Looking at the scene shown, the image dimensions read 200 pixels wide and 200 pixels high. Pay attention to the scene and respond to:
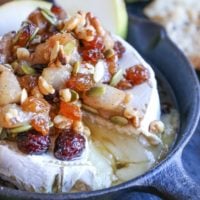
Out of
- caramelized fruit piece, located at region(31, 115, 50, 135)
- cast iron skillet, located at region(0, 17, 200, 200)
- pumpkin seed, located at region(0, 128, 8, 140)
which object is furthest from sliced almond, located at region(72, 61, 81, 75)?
cast iron skillet, located at region(0, 17, 200, 200)

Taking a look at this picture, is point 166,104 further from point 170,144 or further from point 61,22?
point 61,22

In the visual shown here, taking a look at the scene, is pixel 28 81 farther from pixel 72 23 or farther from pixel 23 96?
pixel 72 23

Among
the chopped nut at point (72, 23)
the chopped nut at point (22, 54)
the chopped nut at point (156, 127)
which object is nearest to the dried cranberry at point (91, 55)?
the chopped nut at point (72, 23)

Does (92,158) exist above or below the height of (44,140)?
below

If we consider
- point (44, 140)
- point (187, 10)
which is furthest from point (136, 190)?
point (187, 10)

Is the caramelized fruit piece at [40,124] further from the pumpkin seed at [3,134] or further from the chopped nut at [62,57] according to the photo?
the chopped nut at [62,57]

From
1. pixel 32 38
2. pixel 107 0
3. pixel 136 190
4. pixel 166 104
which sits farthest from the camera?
pixel 107 0
